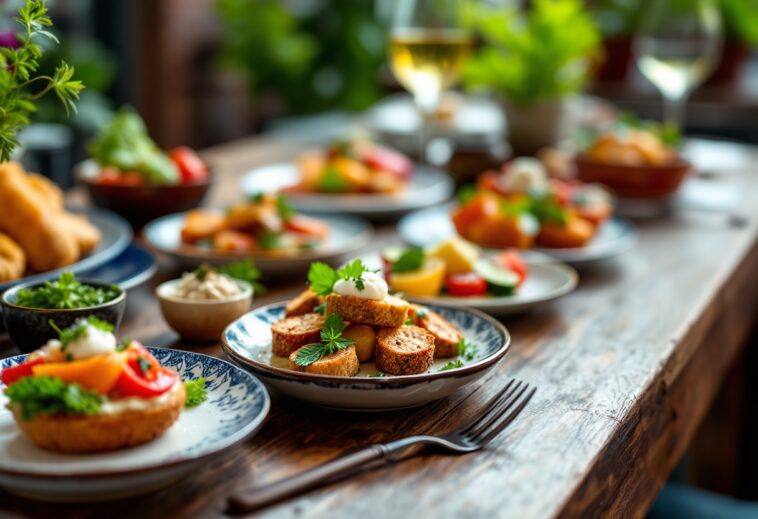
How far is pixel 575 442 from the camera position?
3.51ft

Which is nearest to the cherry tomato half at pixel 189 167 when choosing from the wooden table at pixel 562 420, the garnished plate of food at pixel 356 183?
the garnished plate of food at pixel 356 183

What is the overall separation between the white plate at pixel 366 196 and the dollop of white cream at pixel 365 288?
34.8 inches

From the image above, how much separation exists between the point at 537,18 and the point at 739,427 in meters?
1.36

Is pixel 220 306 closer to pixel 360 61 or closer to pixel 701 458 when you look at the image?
pixel 701 458

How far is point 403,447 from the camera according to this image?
1008 mm

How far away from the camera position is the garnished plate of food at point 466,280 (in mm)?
1520

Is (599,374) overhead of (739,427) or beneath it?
overhead

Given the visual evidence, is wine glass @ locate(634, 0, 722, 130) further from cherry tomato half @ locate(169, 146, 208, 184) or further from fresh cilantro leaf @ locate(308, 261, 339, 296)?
Result: fresh cilantro leaf @ locate(308, 261, 339, 296)

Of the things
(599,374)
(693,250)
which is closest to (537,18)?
(693,250)

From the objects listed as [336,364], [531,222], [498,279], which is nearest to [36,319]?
[336,364]

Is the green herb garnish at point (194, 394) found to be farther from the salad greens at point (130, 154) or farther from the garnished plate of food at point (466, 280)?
the salad greens at point (130, 154)

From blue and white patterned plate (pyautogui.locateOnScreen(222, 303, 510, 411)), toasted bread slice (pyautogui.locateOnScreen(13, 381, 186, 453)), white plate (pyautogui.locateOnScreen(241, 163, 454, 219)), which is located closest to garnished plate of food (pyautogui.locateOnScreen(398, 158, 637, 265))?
white plate (pyautogui.locateOnScreen(241, 163, 454, 219))

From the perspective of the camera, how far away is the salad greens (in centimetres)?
208

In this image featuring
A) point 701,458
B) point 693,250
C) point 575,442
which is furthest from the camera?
point 701,458
